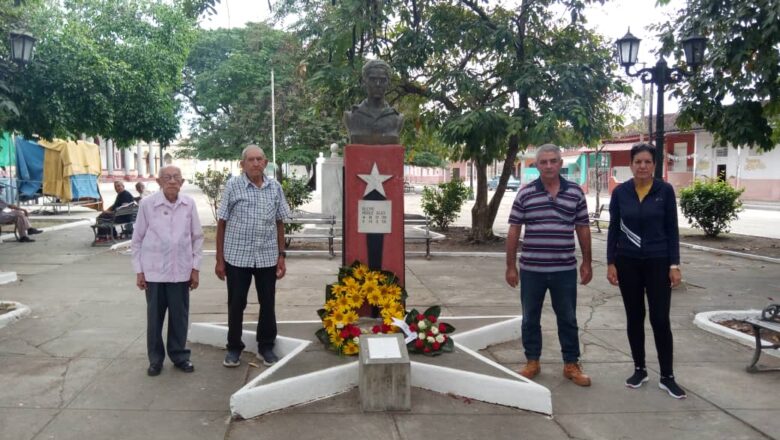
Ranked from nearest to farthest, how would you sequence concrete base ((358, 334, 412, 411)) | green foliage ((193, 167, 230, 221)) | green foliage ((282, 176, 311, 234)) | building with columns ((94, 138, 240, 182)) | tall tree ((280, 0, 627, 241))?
1. concrete base ((358, 334, 412, 411))
2. tall tree ((280, 0, 627, 241))
3. green foliage ((282, 176, 311, 234))
4. green foliage ((193, 167, 230, 221))
5. building with columns ((94, 138, 240, 182))

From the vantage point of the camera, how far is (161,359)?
15.7 feet

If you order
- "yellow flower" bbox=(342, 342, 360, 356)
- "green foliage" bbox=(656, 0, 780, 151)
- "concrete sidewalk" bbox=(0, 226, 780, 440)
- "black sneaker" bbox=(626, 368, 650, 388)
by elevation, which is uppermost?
"green foliage" bbox=(656, 0, 780, 151)

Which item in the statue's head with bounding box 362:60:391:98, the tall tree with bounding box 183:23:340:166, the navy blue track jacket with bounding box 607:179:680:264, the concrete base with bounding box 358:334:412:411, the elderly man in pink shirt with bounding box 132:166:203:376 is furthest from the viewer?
the tall tree with bounding box 183:23:340:166

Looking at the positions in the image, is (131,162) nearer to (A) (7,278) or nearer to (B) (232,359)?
(A) (7,278)

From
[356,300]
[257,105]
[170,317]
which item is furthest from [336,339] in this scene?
[257,105]

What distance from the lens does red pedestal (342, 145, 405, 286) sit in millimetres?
5477

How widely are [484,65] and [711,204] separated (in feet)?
21.1

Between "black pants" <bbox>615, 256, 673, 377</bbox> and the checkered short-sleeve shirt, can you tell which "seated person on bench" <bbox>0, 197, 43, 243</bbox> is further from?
"black pants" <bbox>615, 256, 673, 377</bbox>

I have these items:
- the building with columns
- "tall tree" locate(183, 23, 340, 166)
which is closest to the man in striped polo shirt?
"tall tree" locate(183, 23, 340, 166)

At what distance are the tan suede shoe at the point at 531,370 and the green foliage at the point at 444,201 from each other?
11.2 m

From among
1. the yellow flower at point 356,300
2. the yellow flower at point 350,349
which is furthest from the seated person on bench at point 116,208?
the yellow flower at point 350,349

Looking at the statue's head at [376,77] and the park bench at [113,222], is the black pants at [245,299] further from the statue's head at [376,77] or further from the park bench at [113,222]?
the park bench at [113,222]

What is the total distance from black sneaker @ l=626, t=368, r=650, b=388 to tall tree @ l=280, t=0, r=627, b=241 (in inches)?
246

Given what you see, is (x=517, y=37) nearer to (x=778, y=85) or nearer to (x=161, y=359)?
(x=778, y=85)
